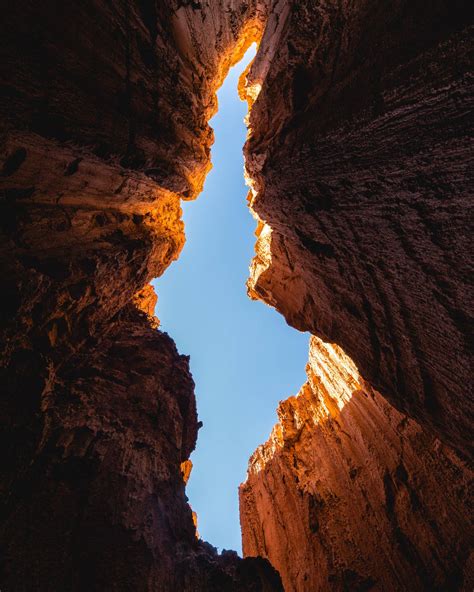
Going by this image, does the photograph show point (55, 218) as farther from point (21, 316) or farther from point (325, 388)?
point (325, 388)

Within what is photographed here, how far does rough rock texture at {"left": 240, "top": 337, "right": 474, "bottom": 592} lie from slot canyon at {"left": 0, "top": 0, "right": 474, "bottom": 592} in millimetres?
95

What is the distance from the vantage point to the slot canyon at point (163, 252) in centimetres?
414

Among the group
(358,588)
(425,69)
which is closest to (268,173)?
(425,69)

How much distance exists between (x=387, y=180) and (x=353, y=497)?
44.6 feet

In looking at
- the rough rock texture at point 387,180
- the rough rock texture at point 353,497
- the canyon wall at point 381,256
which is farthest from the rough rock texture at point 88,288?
the rough rock texture at point 353,497

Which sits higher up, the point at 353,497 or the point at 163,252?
the point at 163,252

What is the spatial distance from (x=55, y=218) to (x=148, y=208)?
508 centimetres

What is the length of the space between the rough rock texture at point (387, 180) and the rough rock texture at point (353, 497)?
220 inches

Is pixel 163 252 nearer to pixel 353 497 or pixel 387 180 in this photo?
pixel 387 180

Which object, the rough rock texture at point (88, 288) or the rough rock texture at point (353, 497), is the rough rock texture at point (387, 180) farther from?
the rough rock texture at point (353, 497)

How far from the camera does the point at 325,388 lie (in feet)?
56.0

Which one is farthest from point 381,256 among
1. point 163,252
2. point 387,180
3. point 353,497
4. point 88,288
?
point 353,497

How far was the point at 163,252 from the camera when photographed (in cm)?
1270

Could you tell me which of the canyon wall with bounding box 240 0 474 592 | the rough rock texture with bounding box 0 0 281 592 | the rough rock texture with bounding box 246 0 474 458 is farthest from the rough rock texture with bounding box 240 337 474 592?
the rough rock texture with bounding box 246 0 474 458
